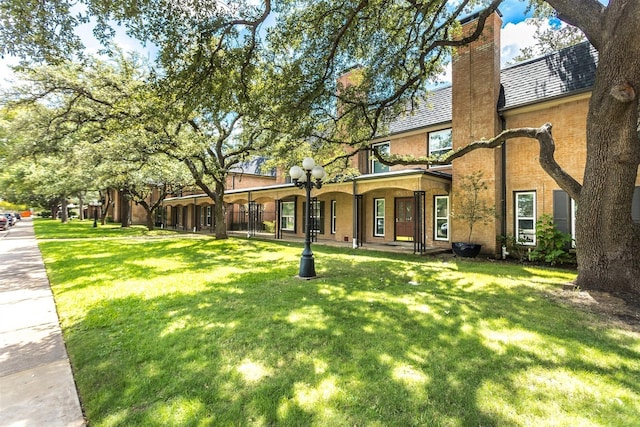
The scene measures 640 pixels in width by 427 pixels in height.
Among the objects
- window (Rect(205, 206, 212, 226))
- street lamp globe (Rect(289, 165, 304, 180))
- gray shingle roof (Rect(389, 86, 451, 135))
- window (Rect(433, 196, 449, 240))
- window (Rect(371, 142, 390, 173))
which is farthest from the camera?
window (Rect(205, 206, 212, 226))

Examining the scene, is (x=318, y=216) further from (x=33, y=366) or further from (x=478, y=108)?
(x=33, y=366)

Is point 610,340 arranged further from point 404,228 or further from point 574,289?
point 404,228

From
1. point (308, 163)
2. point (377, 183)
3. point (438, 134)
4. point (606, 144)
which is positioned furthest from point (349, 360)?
point (438, 134)

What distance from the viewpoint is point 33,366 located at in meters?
3.50

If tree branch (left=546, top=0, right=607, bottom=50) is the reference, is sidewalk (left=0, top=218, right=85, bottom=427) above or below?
below

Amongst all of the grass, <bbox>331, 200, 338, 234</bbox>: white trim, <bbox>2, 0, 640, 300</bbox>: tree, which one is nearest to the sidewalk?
the grass

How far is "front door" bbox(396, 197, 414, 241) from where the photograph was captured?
1480cm

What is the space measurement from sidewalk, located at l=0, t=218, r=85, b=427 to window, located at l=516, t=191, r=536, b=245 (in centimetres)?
1285

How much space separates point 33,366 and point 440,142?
14.4 metres

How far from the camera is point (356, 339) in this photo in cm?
399

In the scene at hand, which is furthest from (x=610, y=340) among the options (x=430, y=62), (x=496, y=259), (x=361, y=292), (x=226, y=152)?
(x=226, y=152)

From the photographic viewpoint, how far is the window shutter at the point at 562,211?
406 inches

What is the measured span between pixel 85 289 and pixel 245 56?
686 centimetres

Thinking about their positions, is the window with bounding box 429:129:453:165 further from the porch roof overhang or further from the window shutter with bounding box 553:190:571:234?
the window shutter with bounding box 553:190:571:234
